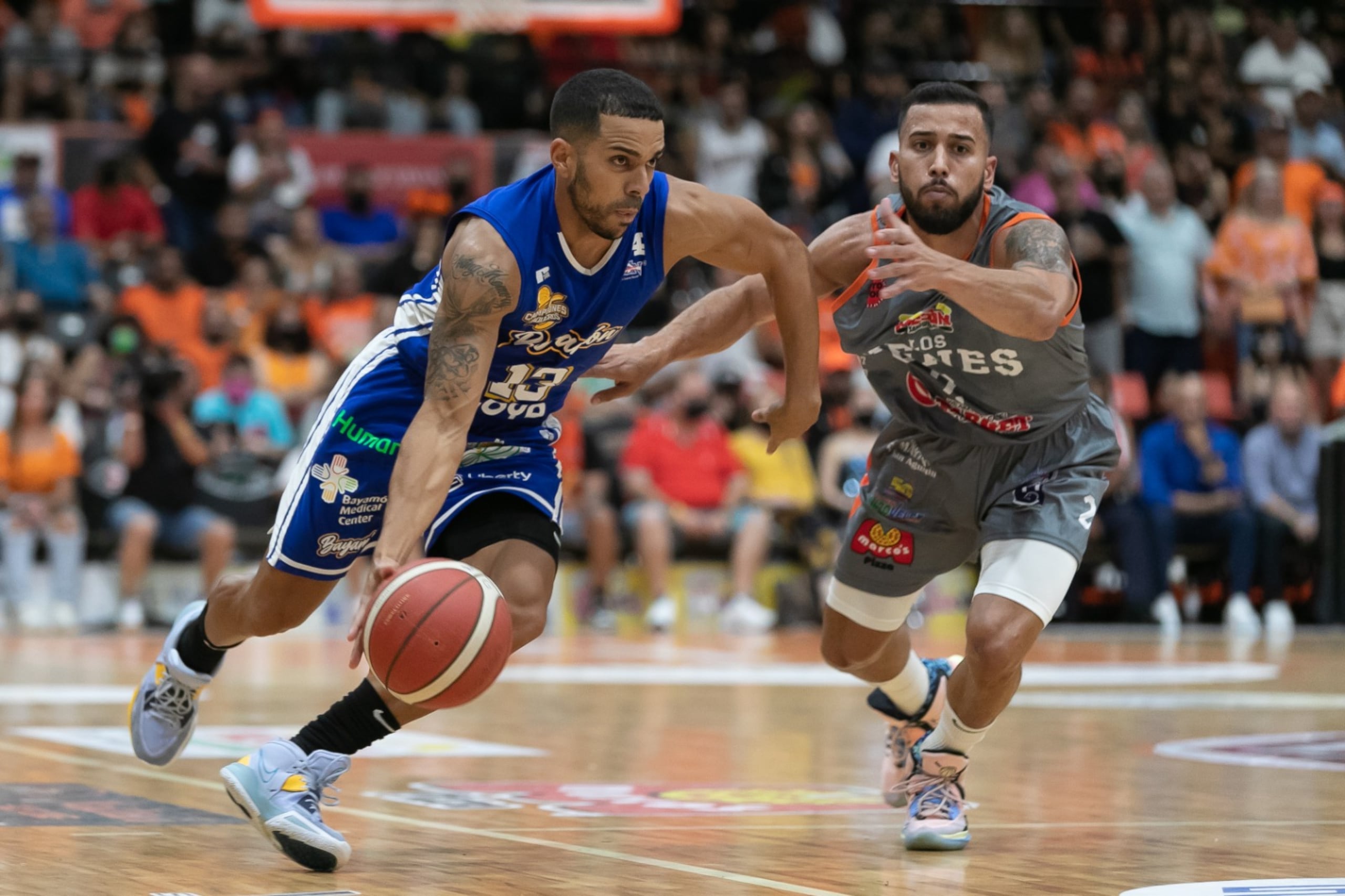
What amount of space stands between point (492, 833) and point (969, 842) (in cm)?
124

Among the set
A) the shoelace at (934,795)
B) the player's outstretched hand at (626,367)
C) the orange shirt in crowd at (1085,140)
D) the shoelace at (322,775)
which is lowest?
the shoelace at (934,795)

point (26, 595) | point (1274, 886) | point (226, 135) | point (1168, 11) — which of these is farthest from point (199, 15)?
point (1274, 886)

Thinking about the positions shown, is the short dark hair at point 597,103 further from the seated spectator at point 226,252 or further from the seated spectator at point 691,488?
the seated spectator at point 226,252

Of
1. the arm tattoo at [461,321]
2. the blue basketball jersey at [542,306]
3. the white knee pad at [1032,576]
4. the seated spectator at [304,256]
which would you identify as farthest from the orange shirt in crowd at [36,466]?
the white knee pad at [1032,576]

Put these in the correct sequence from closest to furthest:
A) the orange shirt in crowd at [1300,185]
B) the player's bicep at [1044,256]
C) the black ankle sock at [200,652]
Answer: the player's bicep at [1044,256]
the black ankle sock at [200,652]
the orange shirt in crowd at [1300,185]

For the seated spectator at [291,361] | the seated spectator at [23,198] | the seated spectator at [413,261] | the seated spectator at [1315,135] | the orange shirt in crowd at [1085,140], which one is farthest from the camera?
the seated spectator at [1315,135]

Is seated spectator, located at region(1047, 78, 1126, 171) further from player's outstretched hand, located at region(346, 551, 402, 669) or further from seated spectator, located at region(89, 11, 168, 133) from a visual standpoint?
player's outstretched hand, located at region(346, 551, 402, 669)

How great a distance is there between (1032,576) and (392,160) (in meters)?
11.3

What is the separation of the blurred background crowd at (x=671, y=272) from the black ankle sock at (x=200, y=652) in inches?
286

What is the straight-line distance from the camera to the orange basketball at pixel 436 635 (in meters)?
4.15

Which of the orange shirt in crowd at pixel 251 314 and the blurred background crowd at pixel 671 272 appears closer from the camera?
the blurred background crowd at pixel 671 272

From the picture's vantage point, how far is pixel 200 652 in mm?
5219

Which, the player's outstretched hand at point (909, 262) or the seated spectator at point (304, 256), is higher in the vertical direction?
the seated spectator at point (304, 256)

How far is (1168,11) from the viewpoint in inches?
718
